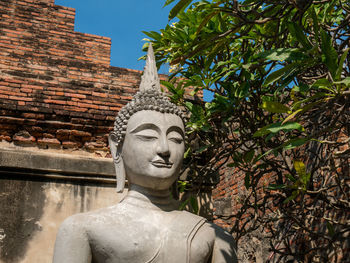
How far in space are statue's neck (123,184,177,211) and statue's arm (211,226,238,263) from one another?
38 cm

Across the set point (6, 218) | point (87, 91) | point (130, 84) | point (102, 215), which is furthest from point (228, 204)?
point (102, 215)

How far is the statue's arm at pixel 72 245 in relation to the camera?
7.54ft

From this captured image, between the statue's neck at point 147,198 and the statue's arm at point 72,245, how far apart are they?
1.28 ft

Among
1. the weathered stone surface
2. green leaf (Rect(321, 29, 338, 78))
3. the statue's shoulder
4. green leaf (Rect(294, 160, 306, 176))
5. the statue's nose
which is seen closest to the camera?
green leaf (Rect(321, 29, 338, 78))

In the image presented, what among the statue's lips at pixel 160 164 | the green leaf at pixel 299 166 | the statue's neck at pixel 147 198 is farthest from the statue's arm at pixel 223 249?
the green leaf at pixel 299 166

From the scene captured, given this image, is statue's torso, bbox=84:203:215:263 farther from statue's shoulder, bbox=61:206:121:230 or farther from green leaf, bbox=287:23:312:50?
green leaf, bbox=287:23:312:50

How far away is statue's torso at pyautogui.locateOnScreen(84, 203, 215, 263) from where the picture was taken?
2314 mm

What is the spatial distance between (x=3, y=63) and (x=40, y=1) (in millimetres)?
1573

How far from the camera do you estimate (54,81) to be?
5203 mm

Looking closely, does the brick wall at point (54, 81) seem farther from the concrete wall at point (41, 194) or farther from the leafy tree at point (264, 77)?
the leafy tree at point (264, 77)

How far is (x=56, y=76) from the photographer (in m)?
5.29

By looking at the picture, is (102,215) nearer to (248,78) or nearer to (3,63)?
(248,78)

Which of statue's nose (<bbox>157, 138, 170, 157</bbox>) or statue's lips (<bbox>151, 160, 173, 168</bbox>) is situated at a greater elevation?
statue's nose (<bbox>157, 138, 170, 157</bbox>)

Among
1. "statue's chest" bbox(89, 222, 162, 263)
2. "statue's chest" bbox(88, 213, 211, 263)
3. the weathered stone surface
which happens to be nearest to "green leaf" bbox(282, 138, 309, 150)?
"statue's chest" bbox(88, 213, 211, 263)
